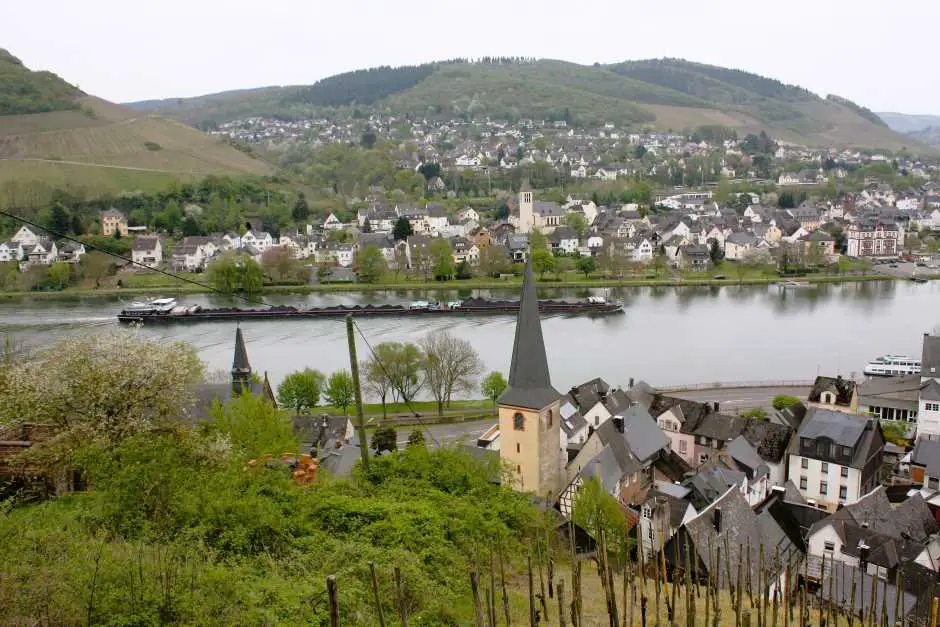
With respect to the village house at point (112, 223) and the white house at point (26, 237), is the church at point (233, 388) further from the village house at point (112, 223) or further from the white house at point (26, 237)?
the white house at point (26, 237)

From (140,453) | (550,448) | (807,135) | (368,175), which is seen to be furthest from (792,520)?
(807,135)

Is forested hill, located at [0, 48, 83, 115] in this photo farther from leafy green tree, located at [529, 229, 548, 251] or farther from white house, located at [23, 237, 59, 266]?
leafy green tree, located at [529, 229, 548, 251]

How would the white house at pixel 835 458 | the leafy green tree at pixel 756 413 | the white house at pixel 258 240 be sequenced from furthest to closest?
the white house at pixel 258 240, the leafy green tree at pixel 756 413, the white house at pixel 835 458

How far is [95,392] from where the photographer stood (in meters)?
8.12

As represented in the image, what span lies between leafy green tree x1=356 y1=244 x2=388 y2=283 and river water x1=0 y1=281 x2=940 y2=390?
234cm

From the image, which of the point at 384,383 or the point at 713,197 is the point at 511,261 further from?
the point at 713,197

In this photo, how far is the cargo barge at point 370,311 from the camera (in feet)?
102

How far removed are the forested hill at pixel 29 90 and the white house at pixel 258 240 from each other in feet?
111

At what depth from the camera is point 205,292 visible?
38.0 metres

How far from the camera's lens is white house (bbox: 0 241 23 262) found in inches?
1661

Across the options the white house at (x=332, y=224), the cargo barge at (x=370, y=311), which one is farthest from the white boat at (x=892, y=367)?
the white house at (x=332, y=224)

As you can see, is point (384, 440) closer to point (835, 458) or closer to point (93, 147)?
point (835, 458)

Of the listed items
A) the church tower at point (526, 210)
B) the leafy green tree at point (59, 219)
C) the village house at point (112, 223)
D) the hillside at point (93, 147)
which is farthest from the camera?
the hillside at point (93, 147)

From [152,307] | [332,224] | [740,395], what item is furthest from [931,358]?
[332,224]
